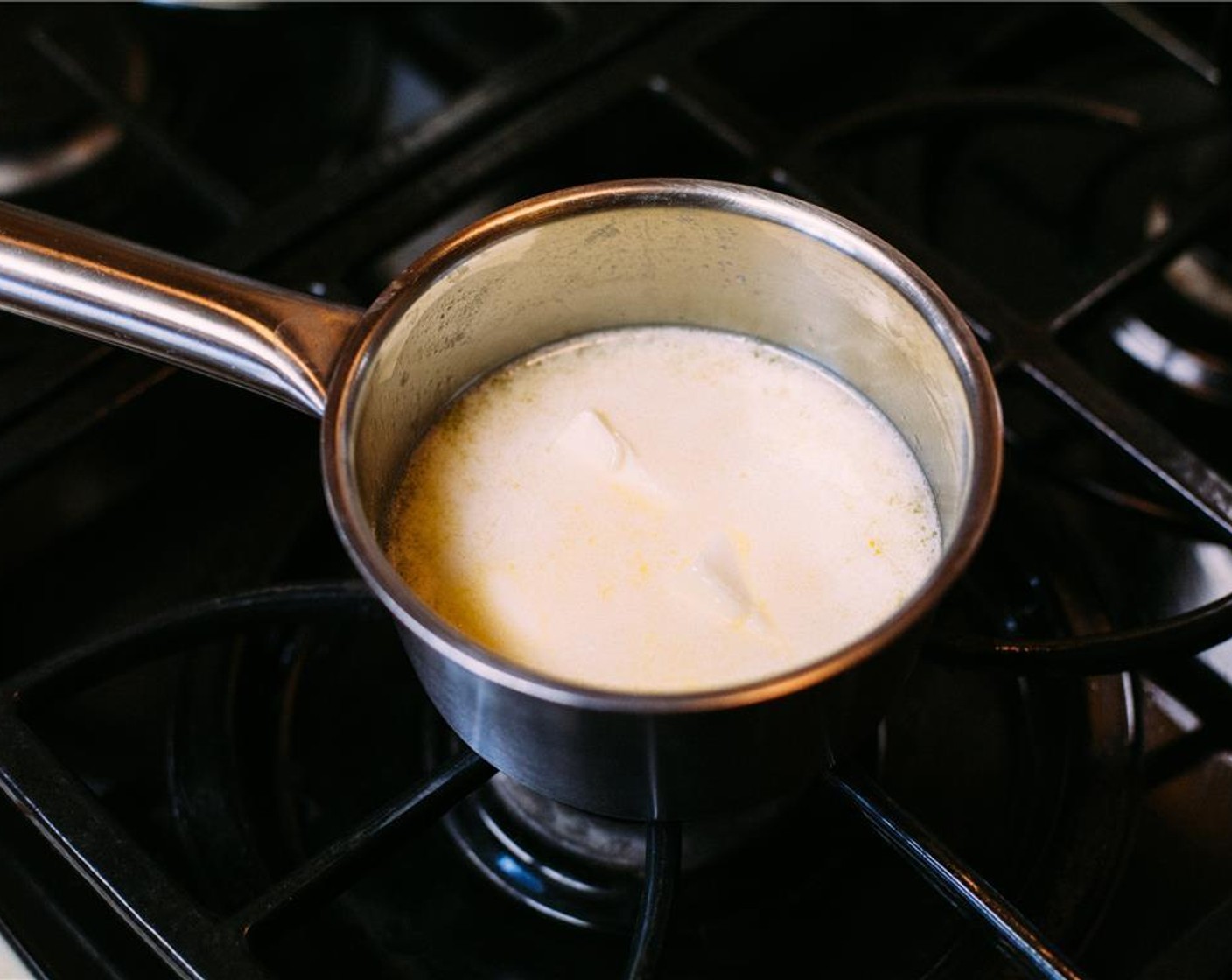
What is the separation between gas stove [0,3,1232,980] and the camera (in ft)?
1.88

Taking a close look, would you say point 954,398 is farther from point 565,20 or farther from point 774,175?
point 565,20

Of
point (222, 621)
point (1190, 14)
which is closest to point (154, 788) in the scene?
point (222, 621)

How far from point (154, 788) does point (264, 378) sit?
208 mm

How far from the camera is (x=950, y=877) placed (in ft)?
1.72

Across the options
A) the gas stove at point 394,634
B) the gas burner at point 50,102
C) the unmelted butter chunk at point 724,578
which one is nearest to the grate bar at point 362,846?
the gas stove at point 394,634

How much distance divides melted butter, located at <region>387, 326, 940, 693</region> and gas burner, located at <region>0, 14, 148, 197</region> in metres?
0.36

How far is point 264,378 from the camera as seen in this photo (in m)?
0.55

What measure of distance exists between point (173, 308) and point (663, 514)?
210mm

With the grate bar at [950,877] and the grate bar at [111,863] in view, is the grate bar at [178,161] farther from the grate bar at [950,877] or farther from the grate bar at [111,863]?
the grate bar at [950,877]

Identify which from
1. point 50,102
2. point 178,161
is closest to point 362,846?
point 178,161

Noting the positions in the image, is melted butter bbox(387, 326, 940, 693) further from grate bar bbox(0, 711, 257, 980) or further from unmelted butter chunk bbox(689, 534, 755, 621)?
grate bar bbox(0, 711, 257, 980)

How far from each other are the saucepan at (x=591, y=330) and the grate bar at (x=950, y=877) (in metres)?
0.03

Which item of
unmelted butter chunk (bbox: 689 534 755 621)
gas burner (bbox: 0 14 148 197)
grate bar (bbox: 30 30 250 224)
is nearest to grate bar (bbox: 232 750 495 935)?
unmelted butter chunk (bbox: 689 534 755 621)

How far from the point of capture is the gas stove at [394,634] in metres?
0.57
